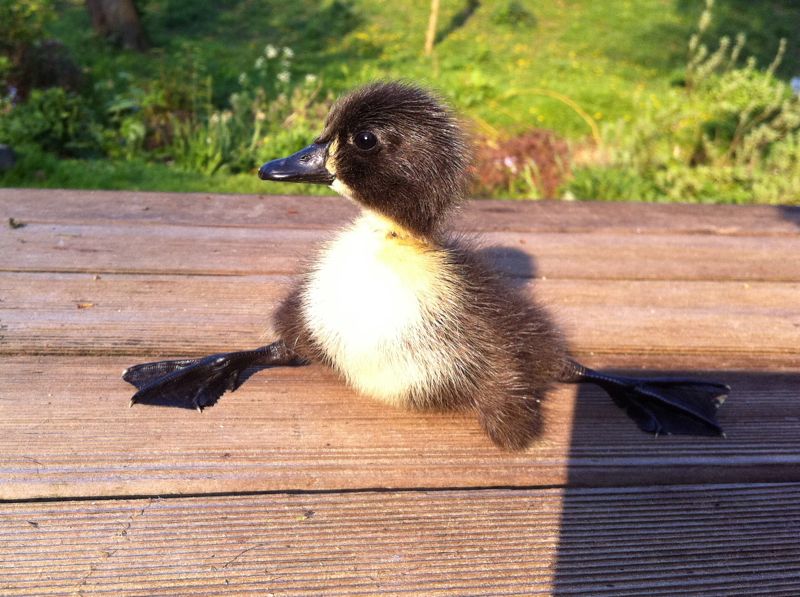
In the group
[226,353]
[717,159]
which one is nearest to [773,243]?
[226,353]

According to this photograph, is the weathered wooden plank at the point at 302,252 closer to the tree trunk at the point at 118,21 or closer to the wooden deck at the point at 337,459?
the wooden deck at the point at 337,459

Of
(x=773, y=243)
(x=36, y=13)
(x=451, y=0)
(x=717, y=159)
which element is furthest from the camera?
(x=451, y=0)

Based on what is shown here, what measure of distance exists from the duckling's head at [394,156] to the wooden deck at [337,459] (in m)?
0.54

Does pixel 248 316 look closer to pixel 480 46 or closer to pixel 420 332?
pixel 420 332

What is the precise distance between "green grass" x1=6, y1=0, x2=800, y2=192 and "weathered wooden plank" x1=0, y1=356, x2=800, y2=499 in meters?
5.83

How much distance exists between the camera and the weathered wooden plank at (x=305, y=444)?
161 cm

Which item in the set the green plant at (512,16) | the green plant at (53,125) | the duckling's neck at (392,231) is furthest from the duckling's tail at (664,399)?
the green plant at (512,16)

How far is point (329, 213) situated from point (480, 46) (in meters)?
8.44

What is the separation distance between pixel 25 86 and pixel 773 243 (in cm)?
635

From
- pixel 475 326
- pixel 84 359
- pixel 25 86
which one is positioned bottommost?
pixel 25 86

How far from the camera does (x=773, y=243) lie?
307cm

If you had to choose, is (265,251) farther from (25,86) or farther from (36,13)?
(36,13)

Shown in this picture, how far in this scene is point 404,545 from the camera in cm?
149

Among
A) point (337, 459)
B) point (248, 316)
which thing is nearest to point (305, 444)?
point (337, 459)
